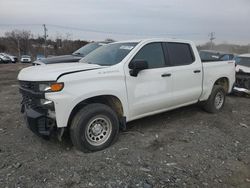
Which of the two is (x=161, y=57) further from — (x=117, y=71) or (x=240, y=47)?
(x=240, y=47)

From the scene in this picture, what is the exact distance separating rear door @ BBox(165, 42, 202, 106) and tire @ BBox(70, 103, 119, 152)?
1603 millimetres

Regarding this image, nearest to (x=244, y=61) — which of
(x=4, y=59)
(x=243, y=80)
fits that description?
(x=243, y=80)

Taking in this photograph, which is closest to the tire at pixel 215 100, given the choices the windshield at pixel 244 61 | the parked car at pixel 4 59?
the windshield at pixel 244 61

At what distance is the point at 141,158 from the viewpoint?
3.79 metres

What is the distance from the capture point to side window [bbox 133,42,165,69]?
4.55m

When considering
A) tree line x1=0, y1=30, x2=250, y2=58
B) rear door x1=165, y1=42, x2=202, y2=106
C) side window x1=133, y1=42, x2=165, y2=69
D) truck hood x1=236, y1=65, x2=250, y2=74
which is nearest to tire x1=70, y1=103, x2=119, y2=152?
side window x1=133, y1=42, x2=165, y2=69

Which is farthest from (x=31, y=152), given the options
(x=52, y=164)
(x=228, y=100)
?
(x=228, y=100)

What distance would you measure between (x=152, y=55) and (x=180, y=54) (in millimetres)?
873

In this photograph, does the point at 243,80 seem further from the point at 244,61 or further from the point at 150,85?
the point at 150,85

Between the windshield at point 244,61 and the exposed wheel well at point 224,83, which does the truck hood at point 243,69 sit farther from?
the exposed wheel well at point 224,83

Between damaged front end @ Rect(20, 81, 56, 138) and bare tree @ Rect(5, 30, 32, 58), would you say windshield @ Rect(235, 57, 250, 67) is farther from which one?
bare tree @ Rect(5, 30, 32, 58)

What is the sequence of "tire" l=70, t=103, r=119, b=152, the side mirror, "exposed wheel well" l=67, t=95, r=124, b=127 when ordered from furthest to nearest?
1. the side mirror
2. "exposed wheel well" l=67, t=95, r=124, b=127
3. "tire" l=70, t=103, r=119, b=152

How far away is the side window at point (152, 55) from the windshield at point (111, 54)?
213 mm

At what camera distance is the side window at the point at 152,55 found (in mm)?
4553
